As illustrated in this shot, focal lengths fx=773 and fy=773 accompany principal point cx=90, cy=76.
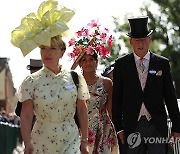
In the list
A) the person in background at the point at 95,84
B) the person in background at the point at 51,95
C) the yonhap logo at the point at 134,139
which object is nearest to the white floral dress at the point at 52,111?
the person in background at the point at 51,95

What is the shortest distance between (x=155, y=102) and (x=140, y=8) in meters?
55.2

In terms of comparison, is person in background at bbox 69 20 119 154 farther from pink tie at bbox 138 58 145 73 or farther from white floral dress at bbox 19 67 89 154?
white floral dress at bbox 19 67 89 154

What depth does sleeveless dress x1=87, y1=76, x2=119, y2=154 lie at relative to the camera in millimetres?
9828

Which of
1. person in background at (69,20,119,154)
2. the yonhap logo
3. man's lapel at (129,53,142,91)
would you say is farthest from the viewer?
person in background at (69,20,119,154)

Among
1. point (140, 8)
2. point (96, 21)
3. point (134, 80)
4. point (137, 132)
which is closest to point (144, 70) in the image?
point (134, 80)

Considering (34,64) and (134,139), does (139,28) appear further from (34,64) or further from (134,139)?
(34,64)

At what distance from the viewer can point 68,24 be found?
782 cm

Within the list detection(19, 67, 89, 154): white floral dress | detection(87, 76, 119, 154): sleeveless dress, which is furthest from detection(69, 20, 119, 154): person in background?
detection(19, 67, 89, 154): white floral dress

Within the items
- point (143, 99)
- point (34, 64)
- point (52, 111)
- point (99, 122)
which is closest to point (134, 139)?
point (143, 99)

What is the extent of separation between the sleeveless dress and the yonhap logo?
1.09 metres

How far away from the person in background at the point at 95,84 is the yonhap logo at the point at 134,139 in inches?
42.0

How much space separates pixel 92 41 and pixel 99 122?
105 centimetres

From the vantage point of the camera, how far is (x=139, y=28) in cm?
891

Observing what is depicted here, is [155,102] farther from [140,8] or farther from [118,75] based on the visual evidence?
[140,8]
